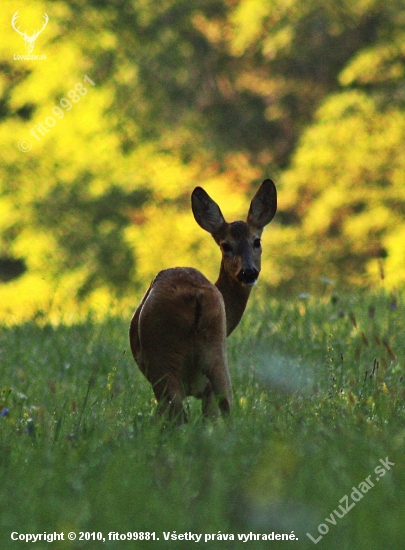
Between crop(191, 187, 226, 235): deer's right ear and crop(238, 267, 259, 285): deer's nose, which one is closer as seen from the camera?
crop(238, 267, 259, 285): deer's nose

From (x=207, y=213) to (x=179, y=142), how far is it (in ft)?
45.2

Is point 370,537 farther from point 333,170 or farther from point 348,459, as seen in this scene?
point 333,170

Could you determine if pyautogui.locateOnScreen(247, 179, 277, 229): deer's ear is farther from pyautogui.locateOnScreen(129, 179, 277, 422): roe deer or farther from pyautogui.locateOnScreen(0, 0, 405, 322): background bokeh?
pyautogui.locateOnScreen(0, 0, 405, 322): background bokeh

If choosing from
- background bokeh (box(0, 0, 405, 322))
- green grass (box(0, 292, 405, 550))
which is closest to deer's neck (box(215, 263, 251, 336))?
green grass (box(0, 292, 405, 550))

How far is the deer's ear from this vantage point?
5.19 m

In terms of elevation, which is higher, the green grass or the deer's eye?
the deer's eye

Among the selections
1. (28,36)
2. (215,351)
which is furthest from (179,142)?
(215,351)

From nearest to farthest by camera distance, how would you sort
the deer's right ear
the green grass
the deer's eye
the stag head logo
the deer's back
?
the green grass
the deer's back
the deer's eye
the deer's right ear
the stag head logo

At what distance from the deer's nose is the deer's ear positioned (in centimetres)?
45

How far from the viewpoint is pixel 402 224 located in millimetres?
16234

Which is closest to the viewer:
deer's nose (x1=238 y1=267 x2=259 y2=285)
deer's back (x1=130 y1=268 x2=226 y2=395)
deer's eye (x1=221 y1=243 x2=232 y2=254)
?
deer's back (x1=130 y1=268 x2=226 y2=395)

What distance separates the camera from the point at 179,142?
18.8 m

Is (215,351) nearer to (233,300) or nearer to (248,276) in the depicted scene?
(248,276)

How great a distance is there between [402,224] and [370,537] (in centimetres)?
1385
